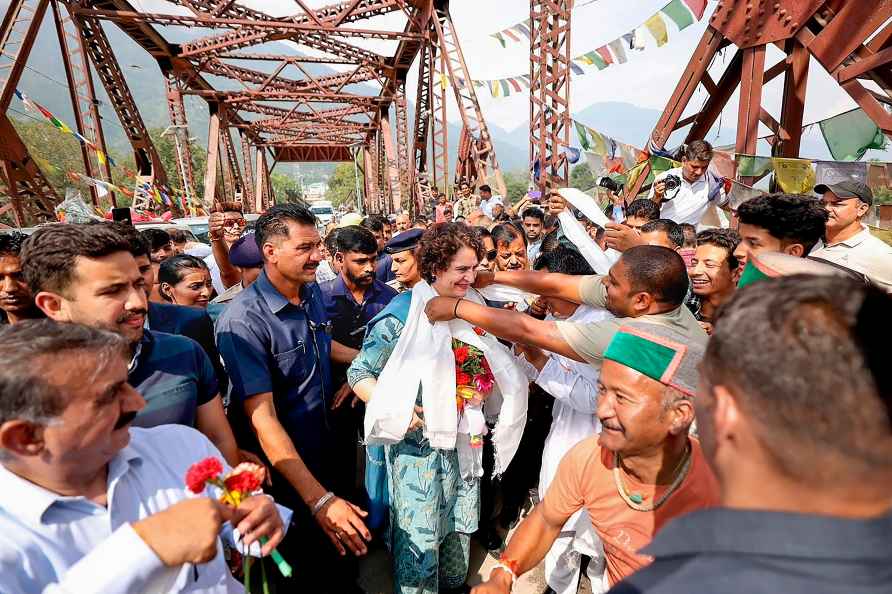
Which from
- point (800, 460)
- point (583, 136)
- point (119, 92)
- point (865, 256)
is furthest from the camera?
point (119, 92)

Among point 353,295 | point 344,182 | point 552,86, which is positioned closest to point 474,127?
point 552,86

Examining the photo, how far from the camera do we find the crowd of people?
61cm

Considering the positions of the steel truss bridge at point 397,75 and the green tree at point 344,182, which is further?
the green tree at point 344,182

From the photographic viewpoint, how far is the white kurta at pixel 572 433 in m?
2.00

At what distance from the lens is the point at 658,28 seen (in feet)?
22.2

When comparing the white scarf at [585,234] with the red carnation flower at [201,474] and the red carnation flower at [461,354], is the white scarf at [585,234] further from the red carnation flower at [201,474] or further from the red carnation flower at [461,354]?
the red carnation flower at [201,474]

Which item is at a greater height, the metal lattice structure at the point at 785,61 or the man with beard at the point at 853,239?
the metal lattice structure at the point at 785,61

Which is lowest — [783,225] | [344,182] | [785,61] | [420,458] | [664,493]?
[344,182]

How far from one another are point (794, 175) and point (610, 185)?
2247 mm

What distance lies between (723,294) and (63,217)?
8.38 metres

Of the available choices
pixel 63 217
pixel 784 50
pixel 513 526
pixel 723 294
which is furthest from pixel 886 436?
pixel 63 217

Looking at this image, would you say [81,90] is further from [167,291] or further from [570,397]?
[570,397]

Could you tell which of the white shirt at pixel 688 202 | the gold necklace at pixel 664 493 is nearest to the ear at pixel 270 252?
the gold necklace at pixel 664 493

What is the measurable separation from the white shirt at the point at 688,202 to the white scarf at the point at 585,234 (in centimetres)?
208
